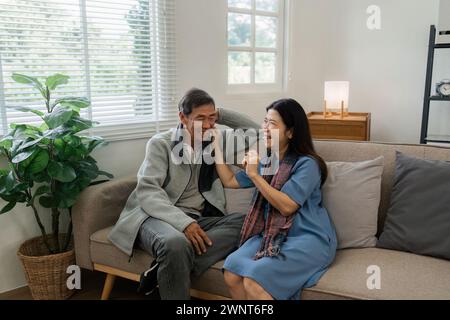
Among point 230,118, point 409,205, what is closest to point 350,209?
point 409,205

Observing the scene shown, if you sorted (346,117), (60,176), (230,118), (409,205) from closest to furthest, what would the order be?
(409,205) → (60,176) → (230,118) → (346,117)

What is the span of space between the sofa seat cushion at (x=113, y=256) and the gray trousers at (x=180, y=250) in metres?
0.06

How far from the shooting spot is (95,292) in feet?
7.98

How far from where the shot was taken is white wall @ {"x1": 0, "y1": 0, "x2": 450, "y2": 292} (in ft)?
10.4

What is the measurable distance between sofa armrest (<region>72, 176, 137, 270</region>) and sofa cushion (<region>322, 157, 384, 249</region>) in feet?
3.42

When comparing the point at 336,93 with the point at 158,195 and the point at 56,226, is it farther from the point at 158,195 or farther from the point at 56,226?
the point at 56,226

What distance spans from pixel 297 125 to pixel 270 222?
42 centimetres

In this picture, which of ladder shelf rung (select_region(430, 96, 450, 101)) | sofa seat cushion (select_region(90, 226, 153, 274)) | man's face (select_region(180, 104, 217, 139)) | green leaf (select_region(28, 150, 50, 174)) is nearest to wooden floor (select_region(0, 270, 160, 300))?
sofa seat cushion (select_region(90, 226, 153, 274))

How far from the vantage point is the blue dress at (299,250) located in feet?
5.39

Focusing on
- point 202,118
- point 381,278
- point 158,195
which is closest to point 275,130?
point 202,118

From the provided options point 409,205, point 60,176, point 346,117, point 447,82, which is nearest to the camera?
point 409,205

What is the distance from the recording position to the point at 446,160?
2.02m

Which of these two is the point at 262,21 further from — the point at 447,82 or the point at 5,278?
the point at 5,278

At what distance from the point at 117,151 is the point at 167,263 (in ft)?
3.82
